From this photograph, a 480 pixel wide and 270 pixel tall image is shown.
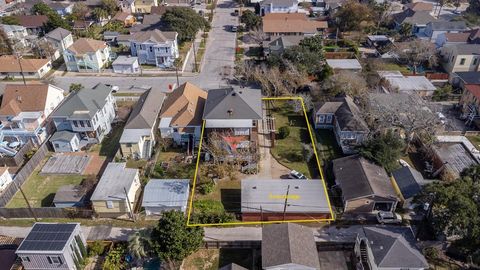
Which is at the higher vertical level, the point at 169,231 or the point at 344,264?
the point at 169,231

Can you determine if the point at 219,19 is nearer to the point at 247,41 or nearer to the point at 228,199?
the point at 247,41

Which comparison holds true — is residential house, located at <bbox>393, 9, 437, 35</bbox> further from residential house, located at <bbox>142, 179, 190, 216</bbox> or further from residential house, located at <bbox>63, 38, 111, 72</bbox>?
residential house, located at <bbox>142, 179, 190, 216</bbox>

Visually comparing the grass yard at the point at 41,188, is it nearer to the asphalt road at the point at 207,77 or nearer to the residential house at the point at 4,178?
the residential house at the point at 4,178

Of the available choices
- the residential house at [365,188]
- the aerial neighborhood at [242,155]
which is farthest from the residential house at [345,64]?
the residential house at [365,188]

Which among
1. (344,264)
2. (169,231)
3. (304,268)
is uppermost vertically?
(169,231)

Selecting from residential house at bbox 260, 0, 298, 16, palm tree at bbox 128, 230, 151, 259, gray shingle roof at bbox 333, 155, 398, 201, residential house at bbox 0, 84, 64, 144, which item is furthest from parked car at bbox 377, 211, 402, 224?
residential house at bbox 260, 0, 298, 16

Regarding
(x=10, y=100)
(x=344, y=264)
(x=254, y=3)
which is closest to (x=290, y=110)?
(x=344, y=264)

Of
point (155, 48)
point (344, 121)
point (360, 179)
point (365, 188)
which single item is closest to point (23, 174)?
point (155, 48)
